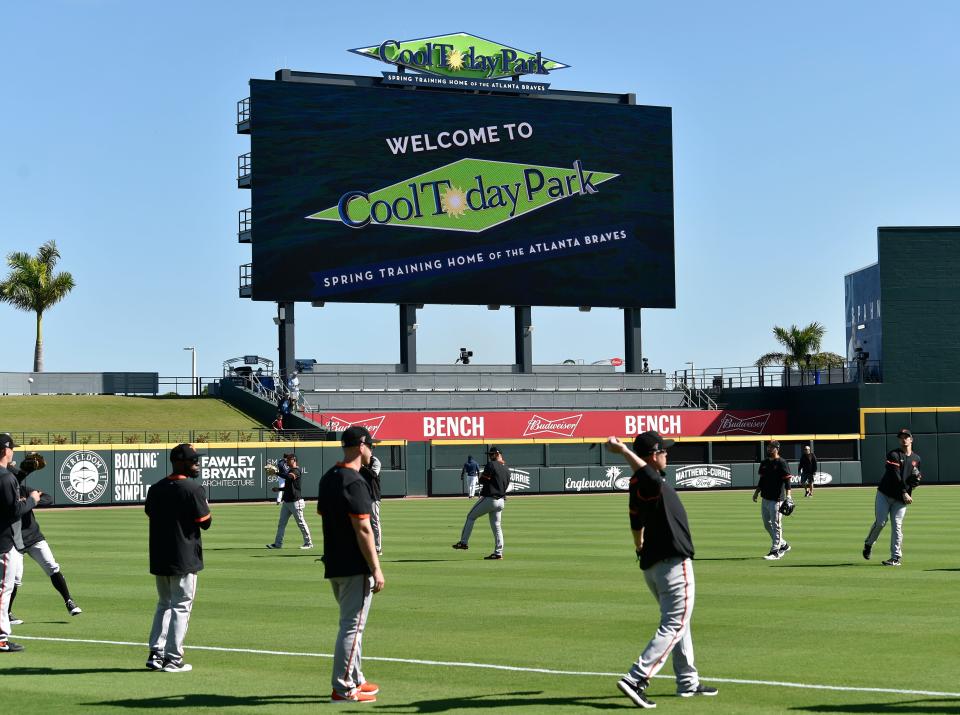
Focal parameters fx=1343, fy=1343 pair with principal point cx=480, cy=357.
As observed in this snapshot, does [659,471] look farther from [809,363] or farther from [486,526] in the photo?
[809,363]

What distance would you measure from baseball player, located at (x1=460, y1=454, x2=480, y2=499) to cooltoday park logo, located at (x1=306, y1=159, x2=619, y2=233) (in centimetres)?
1277

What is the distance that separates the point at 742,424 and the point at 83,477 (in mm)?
34062

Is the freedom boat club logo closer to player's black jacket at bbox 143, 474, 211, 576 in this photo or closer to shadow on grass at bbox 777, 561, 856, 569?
shadow on grass at bbox 777, 561, 856, 569

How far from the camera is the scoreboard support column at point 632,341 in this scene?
66.7 m

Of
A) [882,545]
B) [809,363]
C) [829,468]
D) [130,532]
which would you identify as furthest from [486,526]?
[809,363]

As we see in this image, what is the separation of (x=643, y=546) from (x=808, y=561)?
12147 millimetres

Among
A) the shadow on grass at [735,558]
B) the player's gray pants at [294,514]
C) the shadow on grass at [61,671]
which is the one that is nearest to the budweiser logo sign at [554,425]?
the player's gray pants at [294,514]

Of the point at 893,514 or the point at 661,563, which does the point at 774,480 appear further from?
the point at 661,563

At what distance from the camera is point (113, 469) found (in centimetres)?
4794

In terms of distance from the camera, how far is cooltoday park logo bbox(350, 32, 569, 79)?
62188mm

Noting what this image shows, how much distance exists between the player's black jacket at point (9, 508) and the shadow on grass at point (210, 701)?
354 cm

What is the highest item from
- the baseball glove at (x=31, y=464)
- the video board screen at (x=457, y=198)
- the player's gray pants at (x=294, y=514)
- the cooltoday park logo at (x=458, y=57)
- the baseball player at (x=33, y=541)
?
the cooltoday park logo at (x=458, y=57)

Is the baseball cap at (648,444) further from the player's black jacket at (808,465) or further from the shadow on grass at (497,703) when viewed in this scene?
the player's black jacket at (808,465)

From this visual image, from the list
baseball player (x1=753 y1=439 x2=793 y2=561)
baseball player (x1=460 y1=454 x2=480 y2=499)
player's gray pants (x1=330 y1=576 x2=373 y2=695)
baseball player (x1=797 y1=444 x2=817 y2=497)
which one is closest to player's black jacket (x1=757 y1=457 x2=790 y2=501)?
baseball player (x1=753 y1=439 x2=793 y2=561)
